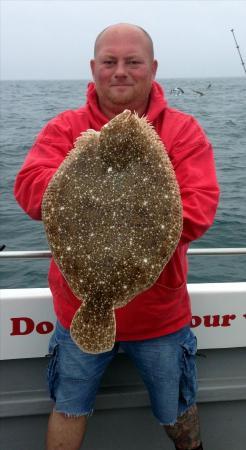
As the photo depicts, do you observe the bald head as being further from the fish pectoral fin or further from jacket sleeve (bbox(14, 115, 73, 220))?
the fish pectoral fin

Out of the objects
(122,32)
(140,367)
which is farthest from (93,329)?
(122,32)

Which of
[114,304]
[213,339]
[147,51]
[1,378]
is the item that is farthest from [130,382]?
[147,51]

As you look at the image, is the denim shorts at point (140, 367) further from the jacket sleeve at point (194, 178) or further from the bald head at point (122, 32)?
the bald head at point (122, 32)

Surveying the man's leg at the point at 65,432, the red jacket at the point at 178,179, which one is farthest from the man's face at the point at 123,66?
the man's leg at the point at 65,432

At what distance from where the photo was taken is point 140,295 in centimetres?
241

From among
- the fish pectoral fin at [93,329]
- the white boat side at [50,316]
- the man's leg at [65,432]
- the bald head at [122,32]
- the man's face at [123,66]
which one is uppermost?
the bald head at [122,32]

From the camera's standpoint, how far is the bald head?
2.34 meters

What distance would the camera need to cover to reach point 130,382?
10.2 ft

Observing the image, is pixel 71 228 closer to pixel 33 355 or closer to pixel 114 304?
pixel 114 304

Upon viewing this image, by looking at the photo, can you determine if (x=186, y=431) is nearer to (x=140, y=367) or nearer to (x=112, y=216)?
(x=140, y=367)

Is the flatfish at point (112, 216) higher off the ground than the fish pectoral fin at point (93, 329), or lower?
higher

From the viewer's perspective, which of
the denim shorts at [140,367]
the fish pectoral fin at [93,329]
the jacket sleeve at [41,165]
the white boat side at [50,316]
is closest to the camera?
the fish pectoral fin at [93,329]

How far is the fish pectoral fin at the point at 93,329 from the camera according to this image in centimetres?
203

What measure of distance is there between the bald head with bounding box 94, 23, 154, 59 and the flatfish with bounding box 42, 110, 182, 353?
0.56 m
